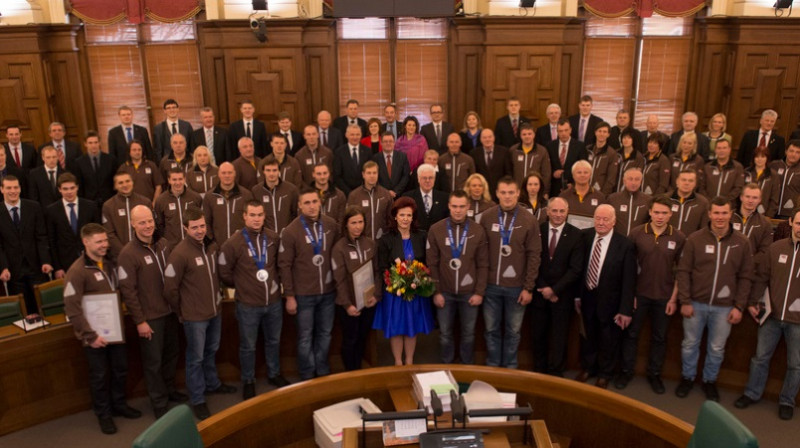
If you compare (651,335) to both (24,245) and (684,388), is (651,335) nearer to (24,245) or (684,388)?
(684,388)

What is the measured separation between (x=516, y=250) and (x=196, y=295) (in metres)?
2.39

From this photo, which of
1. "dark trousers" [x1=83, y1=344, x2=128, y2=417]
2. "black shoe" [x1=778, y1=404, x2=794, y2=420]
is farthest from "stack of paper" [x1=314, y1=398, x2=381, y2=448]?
"black shoe" [x1=778, y1=404, x2=794, y2=420]

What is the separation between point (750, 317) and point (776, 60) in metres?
5.65

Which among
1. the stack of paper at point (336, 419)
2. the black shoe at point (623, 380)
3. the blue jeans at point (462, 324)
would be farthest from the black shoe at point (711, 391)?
the stack of paper at point (336, 419)

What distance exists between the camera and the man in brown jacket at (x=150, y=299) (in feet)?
14.0

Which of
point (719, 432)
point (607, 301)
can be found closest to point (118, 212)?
point (607, 301)

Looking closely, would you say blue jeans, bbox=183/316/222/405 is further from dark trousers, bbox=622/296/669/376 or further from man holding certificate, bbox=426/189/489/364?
dark trousers, bbox=622/296/669/376

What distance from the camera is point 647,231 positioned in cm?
473

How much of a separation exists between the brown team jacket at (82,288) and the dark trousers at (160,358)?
1.28 ft

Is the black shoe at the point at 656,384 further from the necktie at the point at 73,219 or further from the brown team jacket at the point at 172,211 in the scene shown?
the necktie at the point at 73,219

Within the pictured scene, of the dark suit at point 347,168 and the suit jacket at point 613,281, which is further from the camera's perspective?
the dark suit at point 347,168

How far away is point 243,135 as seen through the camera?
7.77 metres

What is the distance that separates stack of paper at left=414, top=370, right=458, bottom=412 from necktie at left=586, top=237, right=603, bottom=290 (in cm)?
173

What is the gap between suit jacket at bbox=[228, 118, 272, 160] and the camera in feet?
25.5
